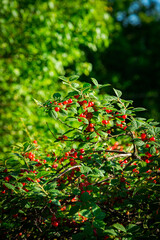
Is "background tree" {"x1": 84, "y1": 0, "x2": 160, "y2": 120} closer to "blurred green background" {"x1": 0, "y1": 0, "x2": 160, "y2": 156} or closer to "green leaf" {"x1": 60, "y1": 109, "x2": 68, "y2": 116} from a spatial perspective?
"blurred green background" {"x1": 0, "y1": 0, "x2": 160, "y2": 156}

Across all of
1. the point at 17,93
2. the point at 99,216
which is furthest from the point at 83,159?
the point at 17,93

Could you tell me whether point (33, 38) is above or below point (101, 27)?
below

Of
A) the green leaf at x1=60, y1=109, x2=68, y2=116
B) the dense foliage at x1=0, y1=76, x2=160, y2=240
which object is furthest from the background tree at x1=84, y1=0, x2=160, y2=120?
the green leaf at x1=60, y1=109, x2=68, y2=116

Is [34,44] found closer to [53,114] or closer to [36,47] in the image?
[36,47]

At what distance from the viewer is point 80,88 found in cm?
97

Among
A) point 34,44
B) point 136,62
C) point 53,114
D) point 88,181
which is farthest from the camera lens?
point 136,62

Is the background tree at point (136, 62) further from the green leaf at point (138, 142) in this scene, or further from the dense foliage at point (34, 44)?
the green leaf at point (138, 142)

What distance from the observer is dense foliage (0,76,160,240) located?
32.6 inches

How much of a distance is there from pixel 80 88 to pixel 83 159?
1.11 ft

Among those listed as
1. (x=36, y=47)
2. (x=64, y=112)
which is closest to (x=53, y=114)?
(x=64, y=112)

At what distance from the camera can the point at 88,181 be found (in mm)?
977

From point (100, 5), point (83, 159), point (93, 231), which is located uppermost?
point (100, 5)

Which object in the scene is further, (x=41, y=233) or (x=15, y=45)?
(x=15, y=45)

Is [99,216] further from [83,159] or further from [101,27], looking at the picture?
[101,27]
